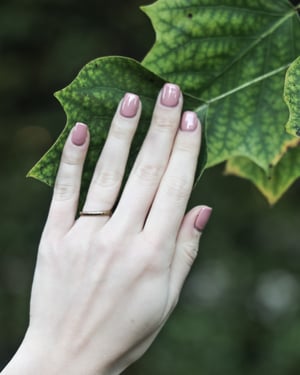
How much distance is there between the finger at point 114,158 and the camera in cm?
93

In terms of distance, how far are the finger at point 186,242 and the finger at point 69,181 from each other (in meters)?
0.16

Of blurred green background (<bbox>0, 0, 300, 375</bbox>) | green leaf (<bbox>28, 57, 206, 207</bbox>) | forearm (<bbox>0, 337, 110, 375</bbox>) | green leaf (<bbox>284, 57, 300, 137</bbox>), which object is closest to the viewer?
green leaf (<bbox>284, 57, 300, 137</bbox>)

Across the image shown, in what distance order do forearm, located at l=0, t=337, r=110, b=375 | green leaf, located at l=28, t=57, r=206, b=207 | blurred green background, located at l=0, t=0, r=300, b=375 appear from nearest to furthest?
green leaf, located at l=28, t=57, r=206, b=207 < forearm, located at l=0, t=337, r=110, b=375 < blurred green background, located at l=0, t=0, r=300, b=375

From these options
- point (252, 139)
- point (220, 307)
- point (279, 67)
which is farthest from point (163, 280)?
point (220, 307)

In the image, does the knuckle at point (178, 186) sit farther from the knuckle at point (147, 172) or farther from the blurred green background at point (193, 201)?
the blurred green background at point (193, 201)

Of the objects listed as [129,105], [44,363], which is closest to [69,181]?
[129,105]

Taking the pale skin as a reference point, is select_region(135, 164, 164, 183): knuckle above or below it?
above

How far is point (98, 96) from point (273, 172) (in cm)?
30

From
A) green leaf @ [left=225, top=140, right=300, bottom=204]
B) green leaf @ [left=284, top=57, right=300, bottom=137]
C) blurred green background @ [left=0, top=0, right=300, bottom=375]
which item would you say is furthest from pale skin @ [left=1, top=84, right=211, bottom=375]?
blurred green background @ [left=0, top=0, right=300, bottom=375]

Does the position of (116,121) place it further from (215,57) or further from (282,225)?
(282,225)

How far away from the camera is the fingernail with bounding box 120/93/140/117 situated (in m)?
0.92

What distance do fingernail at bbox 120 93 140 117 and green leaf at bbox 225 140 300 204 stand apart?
0.69 ft

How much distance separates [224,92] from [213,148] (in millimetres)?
78

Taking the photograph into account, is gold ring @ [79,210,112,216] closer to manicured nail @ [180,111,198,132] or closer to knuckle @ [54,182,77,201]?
knuckle @ [54,182,77,201]
